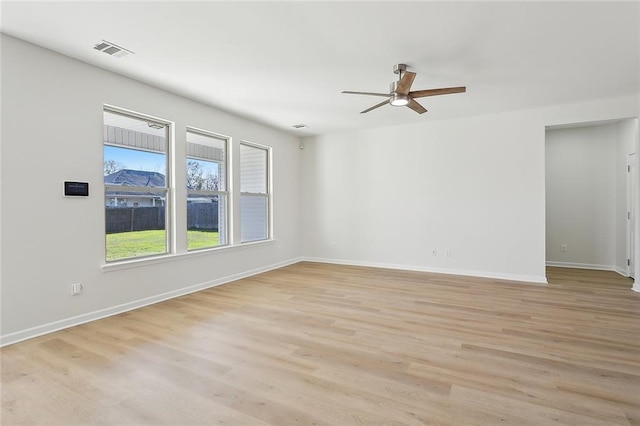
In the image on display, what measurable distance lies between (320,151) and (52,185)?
4.94m

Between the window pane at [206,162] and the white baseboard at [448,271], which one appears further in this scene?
the white baseboard at [448,271]

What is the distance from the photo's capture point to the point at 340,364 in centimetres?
242

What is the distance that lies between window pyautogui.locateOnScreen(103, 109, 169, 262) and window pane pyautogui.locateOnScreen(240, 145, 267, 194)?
64.5 inches

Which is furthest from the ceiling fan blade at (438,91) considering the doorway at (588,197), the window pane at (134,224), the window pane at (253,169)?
the window pane at (134,224)

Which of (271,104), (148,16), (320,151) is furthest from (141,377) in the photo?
(320,151)

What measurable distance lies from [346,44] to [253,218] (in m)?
3.89

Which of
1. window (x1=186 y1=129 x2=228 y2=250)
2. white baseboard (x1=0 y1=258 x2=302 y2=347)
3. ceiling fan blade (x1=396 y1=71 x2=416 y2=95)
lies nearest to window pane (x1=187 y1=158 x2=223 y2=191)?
window (x1=186 y1=129 x2=228 y2=250)

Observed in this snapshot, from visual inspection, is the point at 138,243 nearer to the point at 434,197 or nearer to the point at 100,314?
the point at 100,314

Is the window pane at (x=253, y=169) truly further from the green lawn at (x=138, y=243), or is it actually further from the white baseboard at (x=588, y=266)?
the white baseboard at (x=588, y=266)

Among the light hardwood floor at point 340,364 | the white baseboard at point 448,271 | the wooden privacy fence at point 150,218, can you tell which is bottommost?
the light hardwood floor at point 340,364

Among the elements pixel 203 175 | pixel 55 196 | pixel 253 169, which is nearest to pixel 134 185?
pixel 55 196

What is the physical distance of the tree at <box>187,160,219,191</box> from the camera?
471cm

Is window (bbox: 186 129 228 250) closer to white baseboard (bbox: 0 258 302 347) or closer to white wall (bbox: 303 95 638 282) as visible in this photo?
white baseboard (bbox: 0 258 302 347)

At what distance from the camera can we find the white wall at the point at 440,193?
202 inches
